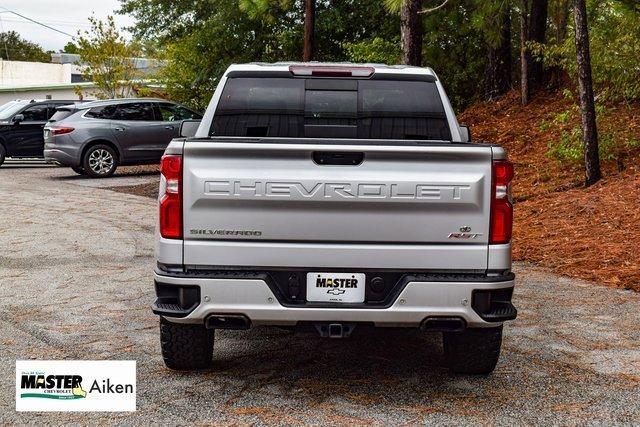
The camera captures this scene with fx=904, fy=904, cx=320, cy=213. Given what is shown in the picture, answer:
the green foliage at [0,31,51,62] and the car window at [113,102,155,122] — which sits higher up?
the green foliage at [0,31,51,62]

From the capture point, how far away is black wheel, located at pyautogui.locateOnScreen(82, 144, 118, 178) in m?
20.8

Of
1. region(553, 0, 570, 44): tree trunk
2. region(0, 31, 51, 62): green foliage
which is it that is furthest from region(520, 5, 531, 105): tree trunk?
region(0, 31, 51, 62): green foliage

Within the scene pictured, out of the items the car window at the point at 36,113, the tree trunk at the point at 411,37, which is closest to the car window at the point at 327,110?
the tree trunk at the point at 411,37

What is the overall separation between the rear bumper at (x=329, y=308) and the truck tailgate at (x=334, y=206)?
114 mm

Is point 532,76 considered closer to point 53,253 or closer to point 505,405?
point 53,253

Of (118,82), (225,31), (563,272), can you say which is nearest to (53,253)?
(563,272)

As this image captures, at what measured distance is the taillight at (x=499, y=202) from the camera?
194 inches

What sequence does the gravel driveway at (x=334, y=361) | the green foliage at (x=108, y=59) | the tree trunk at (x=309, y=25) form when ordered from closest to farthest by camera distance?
the gravel driveway at (x=334, y=361) → the tree trunk at (x=309, y=25) → the green foliage at (x=108, y=59)

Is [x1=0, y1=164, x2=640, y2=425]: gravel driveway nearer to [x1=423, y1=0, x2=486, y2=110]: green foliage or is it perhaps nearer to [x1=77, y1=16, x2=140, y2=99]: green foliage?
[x1=423, y1=0, x2=486, y2=110]: green foliage

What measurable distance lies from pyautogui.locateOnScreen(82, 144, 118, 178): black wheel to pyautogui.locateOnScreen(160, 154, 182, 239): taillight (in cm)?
1641

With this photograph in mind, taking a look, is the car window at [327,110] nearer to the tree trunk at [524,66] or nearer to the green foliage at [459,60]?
the tree trunk at [524,66]

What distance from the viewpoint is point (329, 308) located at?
493cm

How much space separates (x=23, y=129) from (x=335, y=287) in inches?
826

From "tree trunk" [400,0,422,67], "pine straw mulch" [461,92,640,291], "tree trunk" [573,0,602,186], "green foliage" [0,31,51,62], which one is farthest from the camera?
"green foliage" [0,31,51,62]
